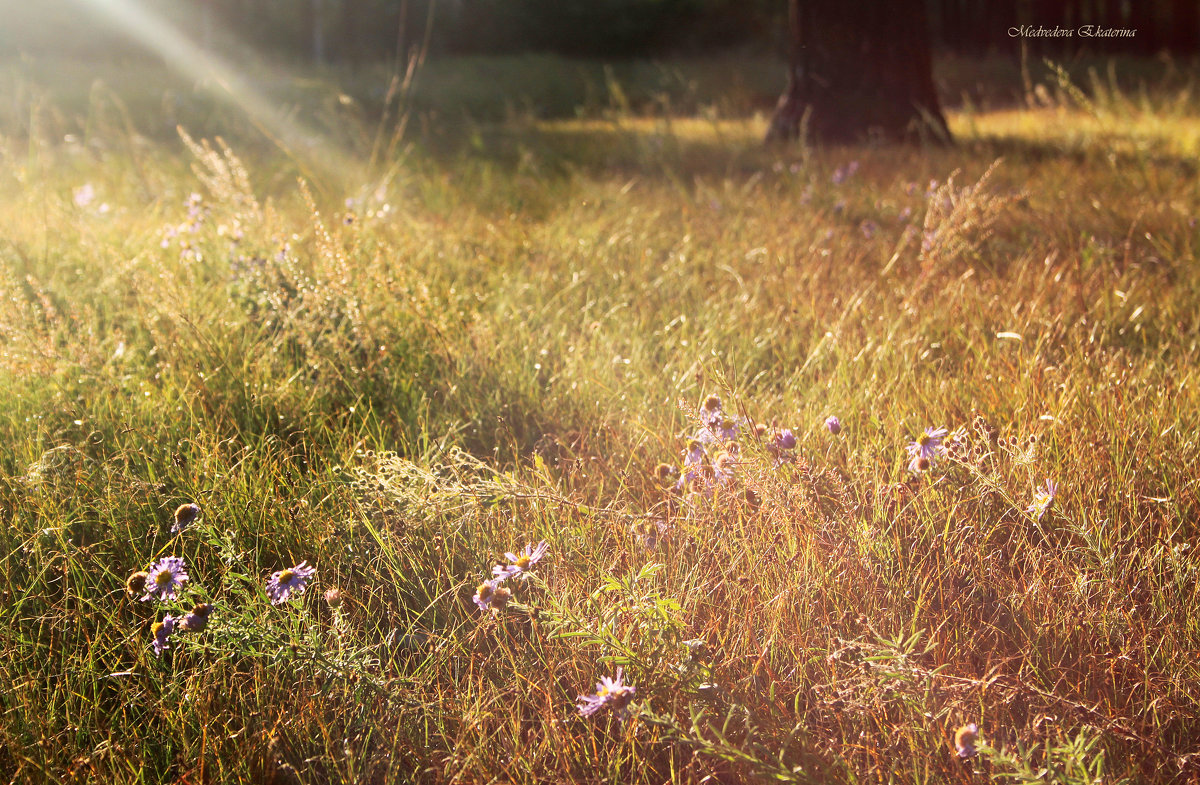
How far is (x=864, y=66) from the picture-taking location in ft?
19.1

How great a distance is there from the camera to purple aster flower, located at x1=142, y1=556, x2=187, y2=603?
1203 mm

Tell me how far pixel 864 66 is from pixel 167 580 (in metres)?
5.82

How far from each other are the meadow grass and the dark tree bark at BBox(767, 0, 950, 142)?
3.21m

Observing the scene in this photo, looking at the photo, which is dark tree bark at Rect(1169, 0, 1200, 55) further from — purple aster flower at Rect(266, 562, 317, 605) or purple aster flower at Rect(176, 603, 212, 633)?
purple aster flower at Rect(176, 603, 212, 633)

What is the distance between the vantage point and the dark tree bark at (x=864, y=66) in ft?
19.0

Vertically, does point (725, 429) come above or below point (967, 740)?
above

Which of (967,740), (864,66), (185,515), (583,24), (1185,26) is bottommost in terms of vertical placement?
(1185,26)

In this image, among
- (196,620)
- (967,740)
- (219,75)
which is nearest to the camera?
(967,740)

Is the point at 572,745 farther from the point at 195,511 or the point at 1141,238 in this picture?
the point at 1141,238

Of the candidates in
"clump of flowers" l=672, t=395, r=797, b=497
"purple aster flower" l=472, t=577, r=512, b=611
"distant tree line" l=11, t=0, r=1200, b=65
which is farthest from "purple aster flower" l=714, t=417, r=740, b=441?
"distant tree line" l=11, t=0, r=1200, b=65

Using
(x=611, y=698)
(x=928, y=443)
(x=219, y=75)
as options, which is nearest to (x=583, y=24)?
(x=219, y=75)

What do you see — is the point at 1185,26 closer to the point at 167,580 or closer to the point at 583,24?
the point at 583,24

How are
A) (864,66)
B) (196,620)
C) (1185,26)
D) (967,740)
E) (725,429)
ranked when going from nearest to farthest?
(967,740), (196,620), (725,429), (864,66), (1185,26)

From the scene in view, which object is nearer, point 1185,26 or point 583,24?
point 1185,26
